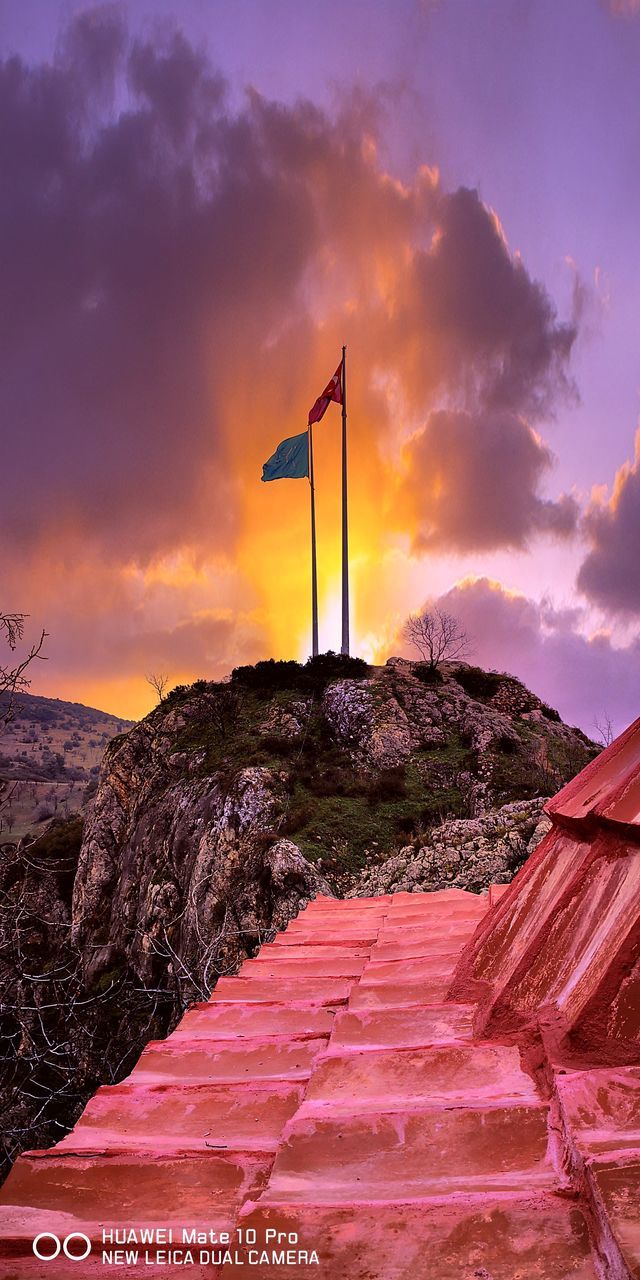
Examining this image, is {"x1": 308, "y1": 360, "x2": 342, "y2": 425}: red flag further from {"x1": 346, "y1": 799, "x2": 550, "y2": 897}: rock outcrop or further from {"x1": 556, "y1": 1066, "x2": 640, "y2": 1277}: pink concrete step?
{"x1": 556, "y1": 1066, "x2": 640, "y2": 1277}: pink concrete step

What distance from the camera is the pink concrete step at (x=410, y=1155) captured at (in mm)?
1329

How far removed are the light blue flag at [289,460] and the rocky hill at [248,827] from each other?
9246 mm

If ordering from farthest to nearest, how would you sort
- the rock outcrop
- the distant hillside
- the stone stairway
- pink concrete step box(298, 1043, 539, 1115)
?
the distant hillside
the rock outcrop
pink concrete step box(298, 1043, 539, 1115)
the stone stairway

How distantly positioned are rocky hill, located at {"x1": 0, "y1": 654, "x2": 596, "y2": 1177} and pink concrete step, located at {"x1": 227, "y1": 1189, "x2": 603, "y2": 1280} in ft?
21.3

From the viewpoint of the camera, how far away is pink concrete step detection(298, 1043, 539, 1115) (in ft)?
5.49

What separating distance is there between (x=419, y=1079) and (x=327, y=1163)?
0.46m

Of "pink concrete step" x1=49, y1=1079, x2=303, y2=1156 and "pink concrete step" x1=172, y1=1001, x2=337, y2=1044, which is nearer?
"pink concrete step" x1=49, y1=1079, x2=303, y2=1156

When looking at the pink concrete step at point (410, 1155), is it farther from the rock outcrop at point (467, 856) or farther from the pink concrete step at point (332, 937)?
the rock outcrop at point (467, 856)

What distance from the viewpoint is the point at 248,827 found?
17734 mm

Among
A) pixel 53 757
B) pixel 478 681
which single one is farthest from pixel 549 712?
pixel 53 757

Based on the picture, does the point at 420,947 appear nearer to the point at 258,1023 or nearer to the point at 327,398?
the point at 258,1023

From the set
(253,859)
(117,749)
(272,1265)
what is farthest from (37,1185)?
(117,749)

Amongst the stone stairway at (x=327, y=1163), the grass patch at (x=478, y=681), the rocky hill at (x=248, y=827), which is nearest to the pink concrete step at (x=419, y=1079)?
the stone stairway at (x=327, y=1163)

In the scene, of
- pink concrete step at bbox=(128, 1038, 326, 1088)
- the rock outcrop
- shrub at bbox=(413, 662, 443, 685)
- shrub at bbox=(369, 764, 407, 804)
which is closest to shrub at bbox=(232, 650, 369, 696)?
shrub at bbox=(413, 662, 443, 685)
